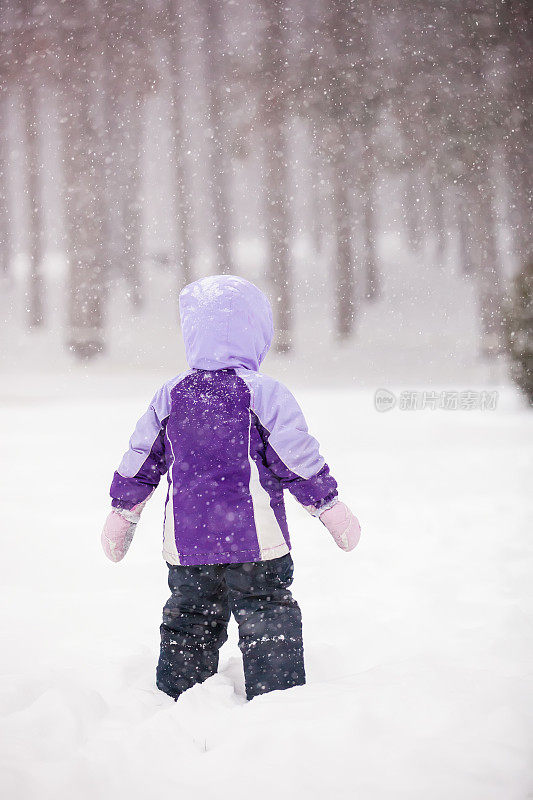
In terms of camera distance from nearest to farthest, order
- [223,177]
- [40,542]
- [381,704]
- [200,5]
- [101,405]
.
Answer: [381,704], [40,542], [101,405], [200,5], [223,177]

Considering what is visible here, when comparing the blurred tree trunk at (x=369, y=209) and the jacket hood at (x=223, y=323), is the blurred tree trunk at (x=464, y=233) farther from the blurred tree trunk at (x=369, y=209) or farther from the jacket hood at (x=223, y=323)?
the jacket hood at (x=223, y=323)

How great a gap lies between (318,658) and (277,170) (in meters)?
11.1

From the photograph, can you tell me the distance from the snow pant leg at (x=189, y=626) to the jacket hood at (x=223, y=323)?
54cm

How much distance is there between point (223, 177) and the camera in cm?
1263

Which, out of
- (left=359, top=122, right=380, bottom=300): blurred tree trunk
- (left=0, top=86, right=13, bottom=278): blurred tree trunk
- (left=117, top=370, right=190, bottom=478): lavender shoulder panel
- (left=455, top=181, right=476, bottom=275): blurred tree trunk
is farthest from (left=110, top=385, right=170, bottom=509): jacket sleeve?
(left=455, top=181, right=476, bottom=275): blurred tree trunk

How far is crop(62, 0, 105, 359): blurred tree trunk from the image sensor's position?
1127cm

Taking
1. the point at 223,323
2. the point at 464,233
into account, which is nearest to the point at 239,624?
the point at 223,323

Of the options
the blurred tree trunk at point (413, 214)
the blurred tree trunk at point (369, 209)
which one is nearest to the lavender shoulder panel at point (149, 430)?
the blurred tree trunk at point (369, 209)

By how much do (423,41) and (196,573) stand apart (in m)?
13.5

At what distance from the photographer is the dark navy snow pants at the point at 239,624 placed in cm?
162

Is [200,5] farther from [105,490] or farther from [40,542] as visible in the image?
[40,542]


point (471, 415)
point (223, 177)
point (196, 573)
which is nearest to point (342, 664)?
point (196, 573)

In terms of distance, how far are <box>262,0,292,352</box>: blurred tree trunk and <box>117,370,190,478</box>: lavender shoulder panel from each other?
10326 millimetres

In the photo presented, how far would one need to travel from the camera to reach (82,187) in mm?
11578
